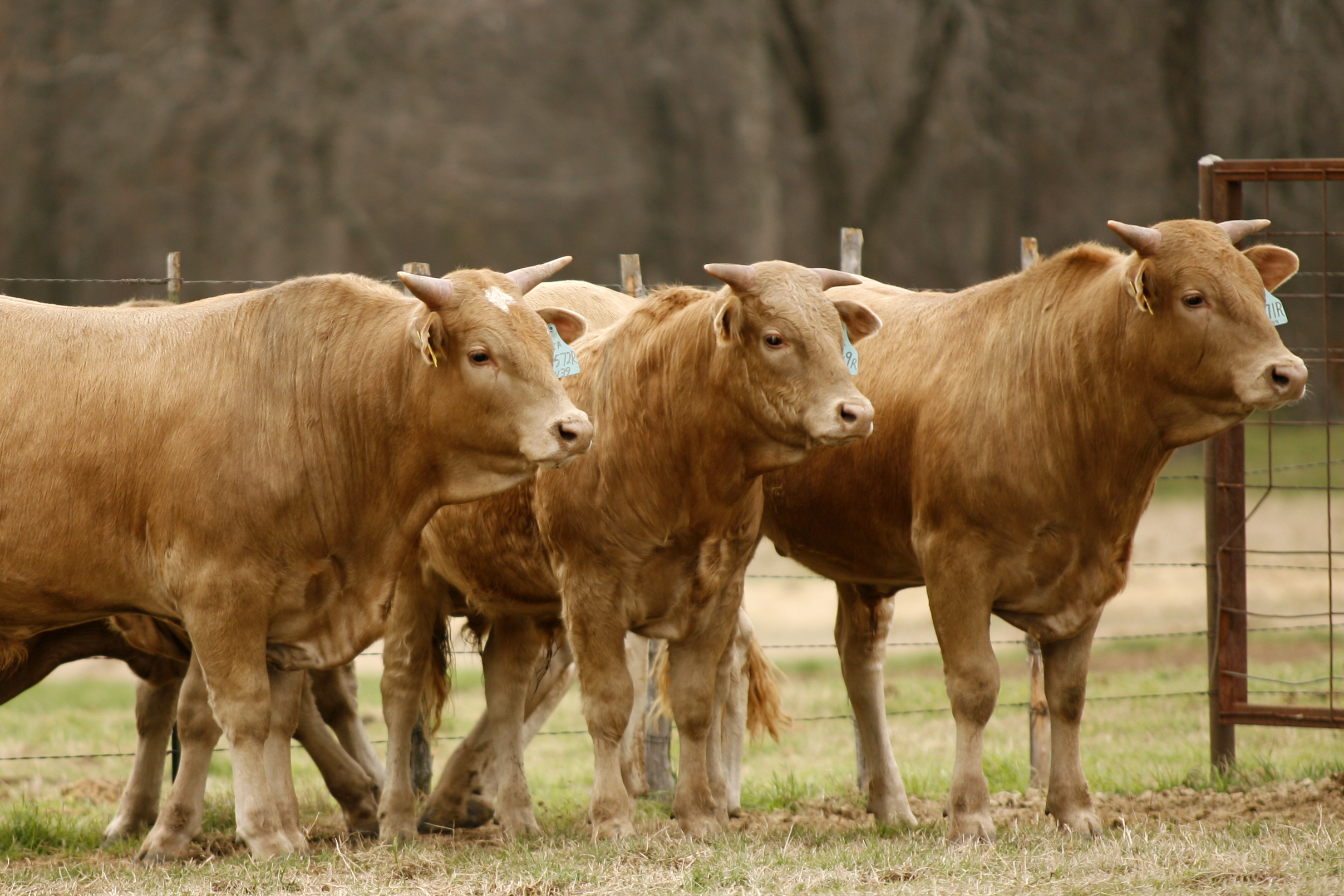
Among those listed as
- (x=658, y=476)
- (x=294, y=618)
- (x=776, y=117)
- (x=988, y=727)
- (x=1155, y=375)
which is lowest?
(x=988, y=727)

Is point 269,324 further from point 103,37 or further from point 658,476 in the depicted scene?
point 103,37

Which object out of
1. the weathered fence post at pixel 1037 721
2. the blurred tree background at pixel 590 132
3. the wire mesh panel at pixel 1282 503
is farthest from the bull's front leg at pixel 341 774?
the blurred tree background at pixel 590 132

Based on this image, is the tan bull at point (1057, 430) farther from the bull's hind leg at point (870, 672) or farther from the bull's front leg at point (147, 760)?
the bull's front leg at point (147, 760)

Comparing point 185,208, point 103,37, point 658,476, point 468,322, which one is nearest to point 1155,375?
point 658,476

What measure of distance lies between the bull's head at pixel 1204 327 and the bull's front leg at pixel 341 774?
3.75m

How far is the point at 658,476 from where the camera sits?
5.47m

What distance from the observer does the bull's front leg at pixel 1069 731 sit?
566cm

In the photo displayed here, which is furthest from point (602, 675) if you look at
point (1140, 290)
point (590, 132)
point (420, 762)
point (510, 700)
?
point (590, 132)

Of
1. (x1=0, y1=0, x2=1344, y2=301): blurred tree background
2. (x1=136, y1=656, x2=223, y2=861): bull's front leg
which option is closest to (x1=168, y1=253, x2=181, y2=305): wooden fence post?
(x1=136, y1=656, x2=223, y2=861): bull's front leg

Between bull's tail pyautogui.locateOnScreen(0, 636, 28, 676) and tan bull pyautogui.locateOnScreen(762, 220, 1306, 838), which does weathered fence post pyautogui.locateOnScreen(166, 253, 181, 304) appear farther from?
tan bull pyautogui.locateOnScreen(762, 220, 1306, 838)

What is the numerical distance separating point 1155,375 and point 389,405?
2.84 metres

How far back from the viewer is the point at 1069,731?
570cm

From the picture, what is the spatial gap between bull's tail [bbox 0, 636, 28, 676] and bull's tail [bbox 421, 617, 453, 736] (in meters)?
1.67

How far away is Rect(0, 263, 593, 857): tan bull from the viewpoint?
16.8ft
